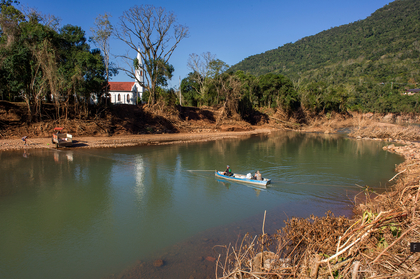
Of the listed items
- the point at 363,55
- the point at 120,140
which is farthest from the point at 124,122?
the point at 363,55

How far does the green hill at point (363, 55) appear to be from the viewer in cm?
9456

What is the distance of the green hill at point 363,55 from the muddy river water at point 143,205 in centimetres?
7214

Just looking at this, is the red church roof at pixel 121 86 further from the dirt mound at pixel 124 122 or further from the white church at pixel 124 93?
the dirt mound at pixel 124 122

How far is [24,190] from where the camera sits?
14.4 metres

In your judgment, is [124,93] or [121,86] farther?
[121,86]

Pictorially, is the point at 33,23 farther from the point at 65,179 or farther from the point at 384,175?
the point at 384,175

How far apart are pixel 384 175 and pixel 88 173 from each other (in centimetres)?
2012

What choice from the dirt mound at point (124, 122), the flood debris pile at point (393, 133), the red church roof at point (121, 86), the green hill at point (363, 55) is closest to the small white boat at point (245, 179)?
the dirt mound at point (124, 122)

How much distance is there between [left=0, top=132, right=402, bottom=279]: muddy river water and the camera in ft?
27.9

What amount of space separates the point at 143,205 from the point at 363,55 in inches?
5572

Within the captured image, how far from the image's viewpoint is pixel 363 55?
12506 cm

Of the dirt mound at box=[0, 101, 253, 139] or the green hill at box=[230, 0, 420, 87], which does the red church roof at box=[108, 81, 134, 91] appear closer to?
the dirt mound at box=[0, 101, 253, 139]

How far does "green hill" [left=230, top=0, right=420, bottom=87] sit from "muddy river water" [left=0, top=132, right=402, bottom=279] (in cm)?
7214

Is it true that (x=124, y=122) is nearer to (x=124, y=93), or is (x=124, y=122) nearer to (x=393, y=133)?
(x=124, y=93)
